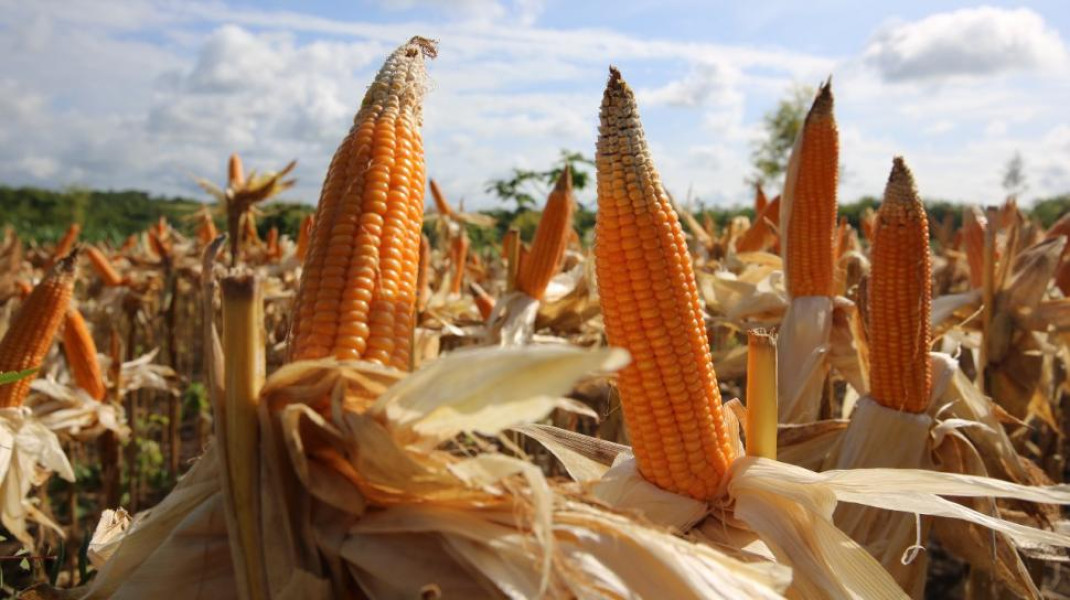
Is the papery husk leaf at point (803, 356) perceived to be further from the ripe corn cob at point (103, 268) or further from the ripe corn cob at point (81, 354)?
the ripe corn cob at point (103, 268)

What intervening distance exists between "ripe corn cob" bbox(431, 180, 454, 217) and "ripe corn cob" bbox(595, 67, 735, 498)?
9.40 meters

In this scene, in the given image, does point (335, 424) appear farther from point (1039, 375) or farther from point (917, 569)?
point (1039, 375)

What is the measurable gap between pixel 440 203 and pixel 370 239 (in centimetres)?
1024

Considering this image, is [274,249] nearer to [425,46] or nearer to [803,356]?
[803,356]

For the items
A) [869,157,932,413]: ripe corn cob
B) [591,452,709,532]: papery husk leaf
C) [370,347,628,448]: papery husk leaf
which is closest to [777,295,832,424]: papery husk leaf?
[869,157,932,413]: ripe corn cob

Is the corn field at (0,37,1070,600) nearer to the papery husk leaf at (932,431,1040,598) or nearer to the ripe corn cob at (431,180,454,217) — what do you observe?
the papery husk leaf at (932,431,1040,598)

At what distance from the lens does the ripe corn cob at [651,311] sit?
5.74 ft

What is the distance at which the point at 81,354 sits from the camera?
16.1 ft

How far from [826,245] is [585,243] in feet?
37.9

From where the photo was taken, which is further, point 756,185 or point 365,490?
point 756,185

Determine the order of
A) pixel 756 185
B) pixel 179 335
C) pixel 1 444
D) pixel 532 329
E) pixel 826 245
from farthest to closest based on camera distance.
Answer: pixel 179 335, pixel 756 185, pixel 532 329, pixel 826 245, pixel 1 444

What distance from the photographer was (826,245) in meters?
3.94

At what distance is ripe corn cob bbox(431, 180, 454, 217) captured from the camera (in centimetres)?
1124

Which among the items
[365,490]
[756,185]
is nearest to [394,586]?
[365,490]
